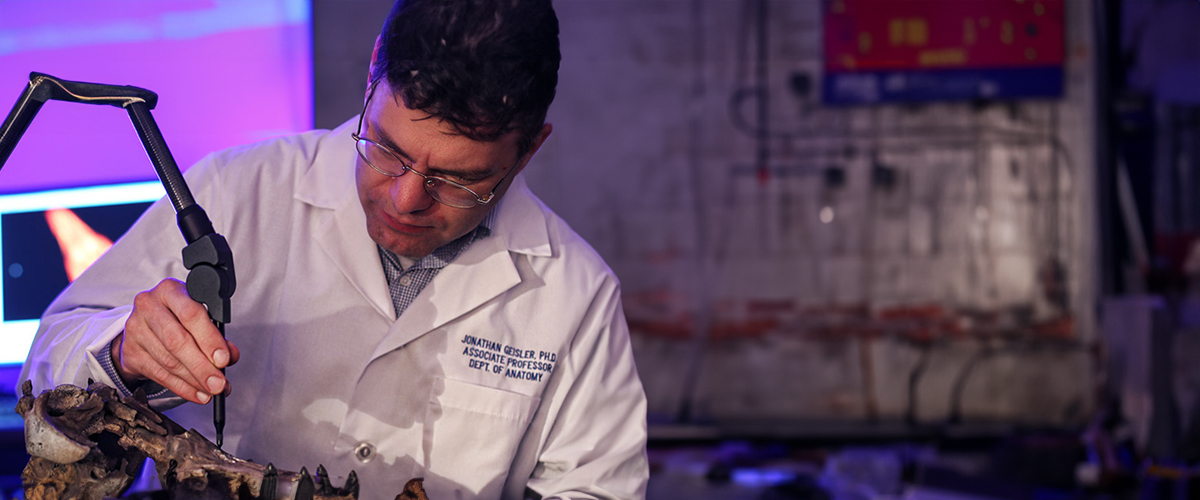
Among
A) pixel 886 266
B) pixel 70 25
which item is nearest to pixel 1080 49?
pixel 886 266

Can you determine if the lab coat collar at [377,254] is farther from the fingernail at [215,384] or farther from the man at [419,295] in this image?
the fingernail at [215,384]

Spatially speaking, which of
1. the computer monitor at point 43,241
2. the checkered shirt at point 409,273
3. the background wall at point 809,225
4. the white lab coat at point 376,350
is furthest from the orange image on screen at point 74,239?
the background wall at point 809,225

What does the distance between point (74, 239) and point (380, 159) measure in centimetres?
110

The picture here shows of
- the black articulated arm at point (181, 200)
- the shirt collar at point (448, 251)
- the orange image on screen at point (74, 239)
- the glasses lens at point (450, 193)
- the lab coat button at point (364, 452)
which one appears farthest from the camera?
the orange image on screen at point (74, 239)

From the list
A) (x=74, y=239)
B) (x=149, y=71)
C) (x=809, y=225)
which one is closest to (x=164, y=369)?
(x=74, y=239)

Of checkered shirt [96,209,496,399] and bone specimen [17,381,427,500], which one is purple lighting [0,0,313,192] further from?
bone specimen [17,381,427,500]

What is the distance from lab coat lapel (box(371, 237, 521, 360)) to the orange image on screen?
3.01 feet

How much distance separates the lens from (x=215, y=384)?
70 centimetres

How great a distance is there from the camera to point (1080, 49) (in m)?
3.11

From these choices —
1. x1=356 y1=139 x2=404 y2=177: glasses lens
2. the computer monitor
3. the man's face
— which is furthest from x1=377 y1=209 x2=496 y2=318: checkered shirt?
the computer monitor

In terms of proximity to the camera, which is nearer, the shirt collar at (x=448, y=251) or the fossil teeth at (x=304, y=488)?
the fossil teeth at (x=304, y=488)

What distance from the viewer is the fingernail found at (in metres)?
0.70

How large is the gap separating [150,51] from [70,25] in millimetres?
213

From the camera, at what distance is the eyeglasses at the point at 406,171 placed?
2.89 feet
